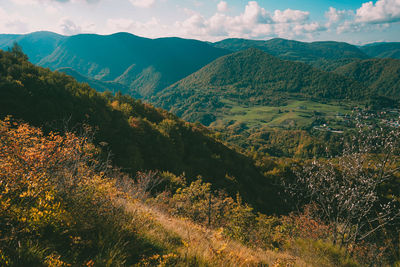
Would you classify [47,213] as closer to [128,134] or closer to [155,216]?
[155,216]

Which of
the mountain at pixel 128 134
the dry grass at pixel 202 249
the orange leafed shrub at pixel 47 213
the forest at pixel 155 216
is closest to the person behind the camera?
the orange leafed shrub at pixel 47 213

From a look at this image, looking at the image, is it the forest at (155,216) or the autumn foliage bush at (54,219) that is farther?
the forest at (155,216)

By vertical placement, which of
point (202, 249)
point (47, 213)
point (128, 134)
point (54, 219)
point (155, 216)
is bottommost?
point (128, 134)

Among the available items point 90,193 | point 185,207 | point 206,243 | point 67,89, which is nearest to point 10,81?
point 67,89

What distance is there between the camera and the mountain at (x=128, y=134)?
2552cm

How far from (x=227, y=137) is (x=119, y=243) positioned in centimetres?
15063

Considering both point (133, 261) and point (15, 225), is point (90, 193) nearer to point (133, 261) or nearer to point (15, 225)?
point (15, 225)

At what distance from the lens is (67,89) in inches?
1395

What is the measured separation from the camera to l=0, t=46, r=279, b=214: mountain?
25516 millimetres

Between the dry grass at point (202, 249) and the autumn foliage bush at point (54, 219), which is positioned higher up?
the autumn foliage bush at point (54, 219)

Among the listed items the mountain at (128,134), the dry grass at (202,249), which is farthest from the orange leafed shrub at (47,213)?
the mountain at (128,134)

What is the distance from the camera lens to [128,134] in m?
31.2

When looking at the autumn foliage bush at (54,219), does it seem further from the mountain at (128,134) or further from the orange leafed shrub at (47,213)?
the mountain at (128,134)

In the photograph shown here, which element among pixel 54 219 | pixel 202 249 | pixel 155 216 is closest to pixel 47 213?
pixel 54 219
